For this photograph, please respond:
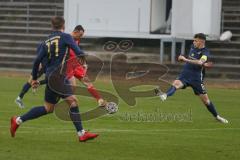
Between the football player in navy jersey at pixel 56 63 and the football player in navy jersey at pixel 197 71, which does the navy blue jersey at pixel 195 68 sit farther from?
the football player in navy jersey at pixel 56 63

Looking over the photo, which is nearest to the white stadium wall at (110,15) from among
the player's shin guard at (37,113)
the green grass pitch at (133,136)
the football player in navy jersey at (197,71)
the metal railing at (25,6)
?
the metal railing at (25,6)

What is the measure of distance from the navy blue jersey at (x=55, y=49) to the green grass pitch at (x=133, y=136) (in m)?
1.33

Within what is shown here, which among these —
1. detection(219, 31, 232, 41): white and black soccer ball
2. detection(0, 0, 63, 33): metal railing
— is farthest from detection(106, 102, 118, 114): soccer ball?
detection(0, 0, 63, 33): metal railing

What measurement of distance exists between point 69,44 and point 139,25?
22592 millimetres

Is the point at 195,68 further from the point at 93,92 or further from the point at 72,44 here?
the point at 72,44

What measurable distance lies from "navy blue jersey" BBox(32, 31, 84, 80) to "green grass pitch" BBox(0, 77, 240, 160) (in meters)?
1.33

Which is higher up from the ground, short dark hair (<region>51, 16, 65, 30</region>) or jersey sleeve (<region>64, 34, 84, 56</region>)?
short dark hair (<region>51, 16, 65, 30</region>)

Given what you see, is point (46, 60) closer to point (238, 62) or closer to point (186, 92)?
point (186, 92)

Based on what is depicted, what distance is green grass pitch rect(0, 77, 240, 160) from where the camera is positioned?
1263 cm

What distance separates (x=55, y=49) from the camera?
13.7m

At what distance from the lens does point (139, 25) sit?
36094mm

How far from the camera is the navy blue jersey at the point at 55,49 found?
13664 millimetres

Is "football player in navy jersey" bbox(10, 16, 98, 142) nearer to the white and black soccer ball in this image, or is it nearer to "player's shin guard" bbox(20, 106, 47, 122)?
"player's shin guard" bbox(20, 106, 47, 122)

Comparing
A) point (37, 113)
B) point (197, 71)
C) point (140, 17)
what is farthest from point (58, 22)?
point (140, 17)
